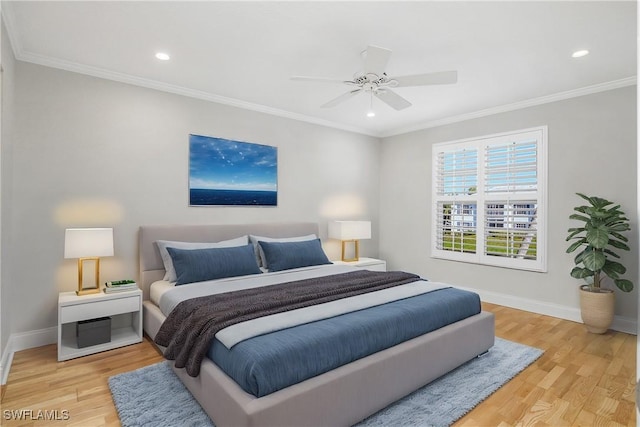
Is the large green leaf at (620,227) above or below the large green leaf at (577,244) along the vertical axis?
above

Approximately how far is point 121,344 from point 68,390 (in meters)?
0.72

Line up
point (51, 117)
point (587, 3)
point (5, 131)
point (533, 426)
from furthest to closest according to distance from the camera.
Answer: point (51, 117)
point (5, 131)
point (587, 3)
point (533, 426)

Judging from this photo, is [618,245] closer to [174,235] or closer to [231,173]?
[231,173]

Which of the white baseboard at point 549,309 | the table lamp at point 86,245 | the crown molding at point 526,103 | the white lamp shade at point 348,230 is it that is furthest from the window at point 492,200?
the table lamp at point 86,245

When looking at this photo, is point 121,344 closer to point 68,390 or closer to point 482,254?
point 68,390

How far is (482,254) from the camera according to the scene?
4711mm

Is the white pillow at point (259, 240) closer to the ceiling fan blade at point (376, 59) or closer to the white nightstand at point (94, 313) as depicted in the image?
the white nightstand at point (94, 313)

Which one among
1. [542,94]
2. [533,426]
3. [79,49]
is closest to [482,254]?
[542,94]

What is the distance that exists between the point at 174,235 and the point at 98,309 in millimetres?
1010

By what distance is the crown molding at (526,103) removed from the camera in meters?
3.60

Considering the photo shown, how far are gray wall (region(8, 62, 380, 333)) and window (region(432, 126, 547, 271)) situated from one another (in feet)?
8.54

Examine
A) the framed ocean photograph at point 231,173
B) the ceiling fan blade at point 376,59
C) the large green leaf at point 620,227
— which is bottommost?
the large green leaf at point 620,227

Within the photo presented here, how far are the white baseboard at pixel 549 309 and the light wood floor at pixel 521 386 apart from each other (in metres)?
0.21

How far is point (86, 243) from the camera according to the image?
2.99 meters
